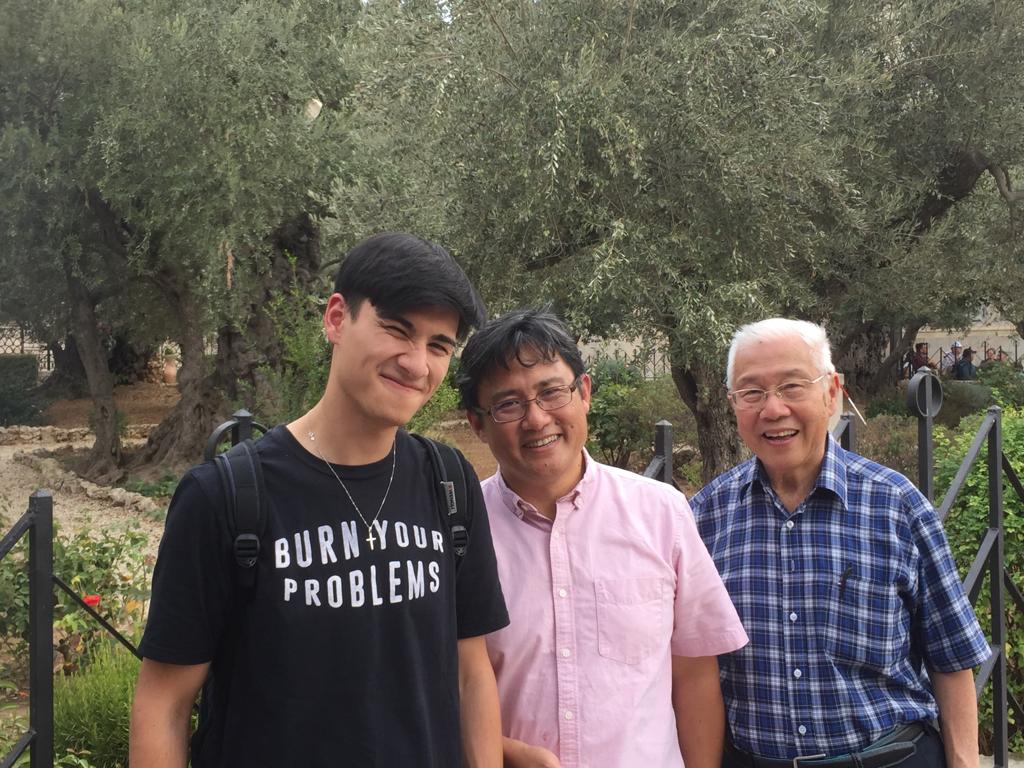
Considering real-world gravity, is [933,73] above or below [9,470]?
above

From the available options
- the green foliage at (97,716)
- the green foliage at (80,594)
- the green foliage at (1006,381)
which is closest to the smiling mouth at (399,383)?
the green foliage at (97,716)

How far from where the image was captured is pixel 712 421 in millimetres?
10016

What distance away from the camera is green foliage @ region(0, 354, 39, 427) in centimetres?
2088

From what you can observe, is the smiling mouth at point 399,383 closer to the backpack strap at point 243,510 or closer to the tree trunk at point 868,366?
the backpack strap at point 243,510

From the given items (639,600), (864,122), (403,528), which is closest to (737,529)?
(639,600)

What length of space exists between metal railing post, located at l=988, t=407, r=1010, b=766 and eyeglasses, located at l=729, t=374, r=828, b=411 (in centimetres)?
161

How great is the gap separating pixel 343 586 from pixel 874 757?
3.86ft

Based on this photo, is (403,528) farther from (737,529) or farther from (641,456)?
(641,456)

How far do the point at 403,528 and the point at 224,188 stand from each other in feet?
34.9

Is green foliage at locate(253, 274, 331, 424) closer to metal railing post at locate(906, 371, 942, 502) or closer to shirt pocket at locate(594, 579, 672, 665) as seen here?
metal railing post at locate(906, 371, 942, 502)

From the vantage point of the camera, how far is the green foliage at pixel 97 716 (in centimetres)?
400

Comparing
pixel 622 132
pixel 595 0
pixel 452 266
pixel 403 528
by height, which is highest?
pixel 595 0

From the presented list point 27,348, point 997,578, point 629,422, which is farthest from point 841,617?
point 27,348

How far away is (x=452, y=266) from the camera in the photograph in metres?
1.60
